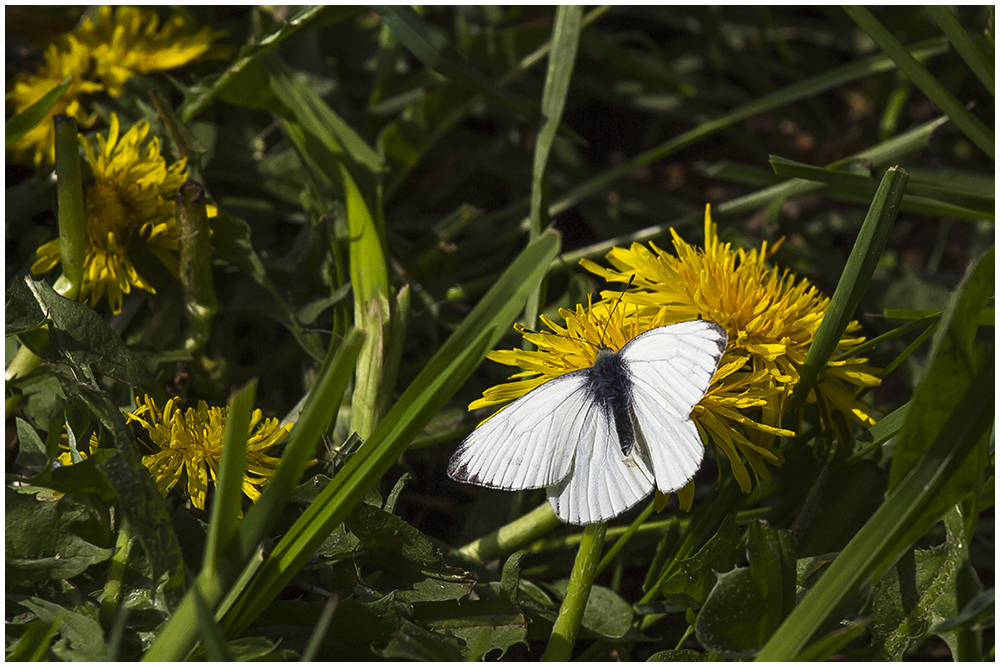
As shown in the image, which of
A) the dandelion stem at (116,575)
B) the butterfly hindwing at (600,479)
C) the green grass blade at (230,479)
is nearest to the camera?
the green grass blade at (230,479)

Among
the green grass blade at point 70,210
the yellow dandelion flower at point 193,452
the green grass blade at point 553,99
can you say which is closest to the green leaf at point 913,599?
the green grass blade at point 553,99

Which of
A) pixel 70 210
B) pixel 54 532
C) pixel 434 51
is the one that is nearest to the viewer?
pixel 54 532

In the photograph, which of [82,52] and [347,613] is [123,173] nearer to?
[82,52]

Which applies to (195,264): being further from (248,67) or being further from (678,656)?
(678,656)

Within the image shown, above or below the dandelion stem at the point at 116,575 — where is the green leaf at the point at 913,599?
above

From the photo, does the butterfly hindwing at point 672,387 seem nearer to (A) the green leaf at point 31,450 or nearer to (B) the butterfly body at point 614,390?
(B) the butterfly body at point 614,390

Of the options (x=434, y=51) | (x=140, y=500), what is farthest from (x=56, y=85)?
(x=140, y=500)

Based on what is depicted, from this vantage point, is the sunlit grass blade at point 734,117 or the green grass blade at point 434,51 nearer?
the green grass blade at point 434,51
